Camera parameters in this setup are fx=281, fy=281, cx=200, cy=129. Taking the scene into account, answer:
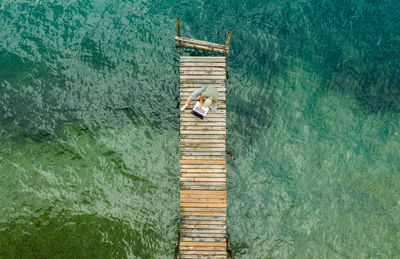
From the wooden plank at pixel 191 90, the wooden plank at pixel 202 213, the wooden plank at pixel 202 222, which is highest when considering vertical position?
the wooden plank at pixel 191 90

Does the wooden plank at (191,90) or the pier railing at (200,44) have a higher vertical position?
the pier railing at (200,44)

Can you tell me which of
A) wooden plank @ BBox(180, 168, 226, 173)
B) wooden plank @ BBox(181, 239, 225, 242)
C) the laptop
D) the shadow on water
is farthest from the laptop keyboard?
the shadow on water

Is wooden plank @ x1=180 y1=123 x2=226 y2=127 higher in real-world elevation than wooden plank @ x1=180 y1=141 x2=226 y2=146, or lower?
higher

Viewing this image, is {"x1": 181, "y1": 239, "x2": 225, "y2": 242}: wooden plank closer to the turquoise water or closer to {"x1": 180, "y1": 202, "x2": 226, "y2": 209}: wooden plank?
the turquoise water

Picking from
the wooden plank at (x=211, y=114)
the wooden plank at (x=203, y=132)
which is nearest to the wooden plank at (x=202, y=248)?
the wooden plank at (x=203, y=132)

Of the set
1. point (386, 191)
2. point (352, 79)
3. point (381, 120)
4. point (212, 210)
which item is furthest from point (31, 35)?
point (386, 191)

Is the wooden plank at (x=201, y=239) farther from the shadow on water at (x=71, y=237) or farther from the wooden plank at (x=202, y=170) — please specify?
the wooden plank at (x=202, y=170)
